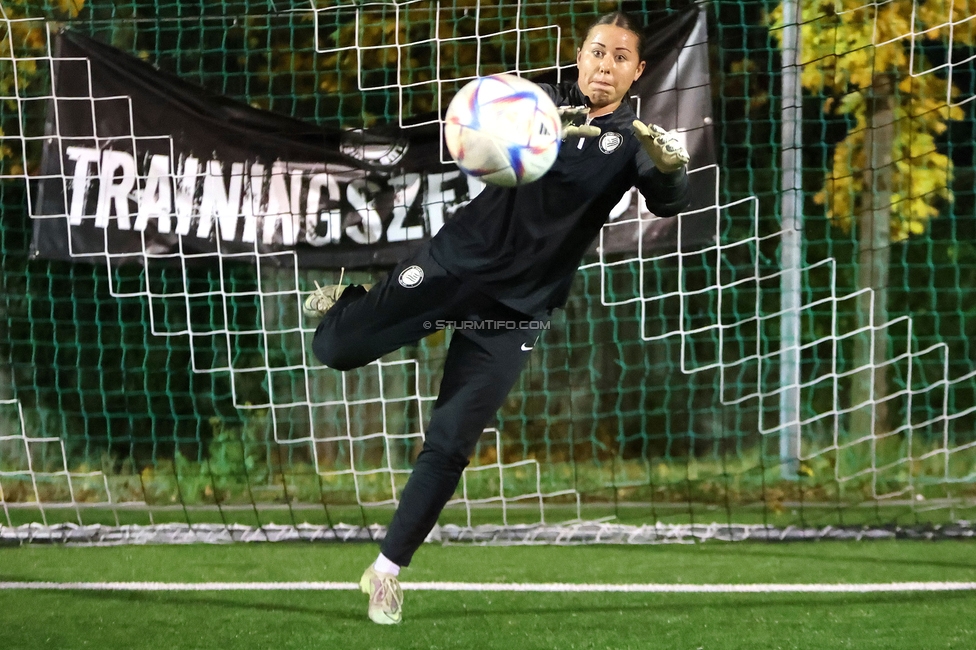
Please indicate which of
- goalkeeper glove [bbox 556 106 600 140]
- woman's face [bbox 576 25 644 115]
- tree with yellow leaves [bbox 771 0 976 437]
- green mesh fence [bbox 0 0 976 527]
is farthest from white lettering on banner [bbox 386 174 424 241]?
tree with yellow leaves [bbox 771 0 976 437]

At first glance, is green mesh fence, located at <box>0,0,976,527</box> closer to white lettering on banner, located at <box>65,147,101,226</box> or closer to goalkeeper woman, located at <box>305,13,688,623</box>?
white lettering on banner, located at <box>65,147,101,226</box>

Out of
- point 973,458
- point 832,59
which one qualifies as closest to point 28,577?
point 832,59

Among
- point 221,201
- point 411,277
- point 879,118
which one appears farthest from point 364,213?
point 879,118

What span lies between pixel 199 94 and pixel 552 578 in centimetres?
293

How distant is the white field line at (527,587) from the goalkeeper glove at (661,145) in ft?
6.16

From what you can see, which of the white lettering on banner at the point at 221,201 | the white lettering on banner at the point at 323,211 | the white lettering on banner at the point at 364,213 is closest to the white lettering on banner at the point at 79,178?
the white lettering on banner at the point at 221,201

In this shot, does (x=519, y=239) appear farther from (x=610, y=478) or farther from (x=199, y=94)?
(x=610, y=478)

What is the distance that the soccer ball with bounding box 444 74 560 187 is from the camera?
3.13 metres

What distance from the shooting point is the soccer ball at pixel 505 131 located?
313cm

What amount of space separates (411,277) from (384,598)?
1071mm

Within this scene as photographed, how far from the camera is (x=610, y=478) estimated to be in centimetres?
651

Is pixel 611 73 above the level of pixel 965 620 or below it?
above

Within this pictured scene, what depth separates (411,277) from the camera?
3637mm

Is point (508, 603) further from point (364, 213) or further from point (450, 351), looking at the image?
point (364, 213)
